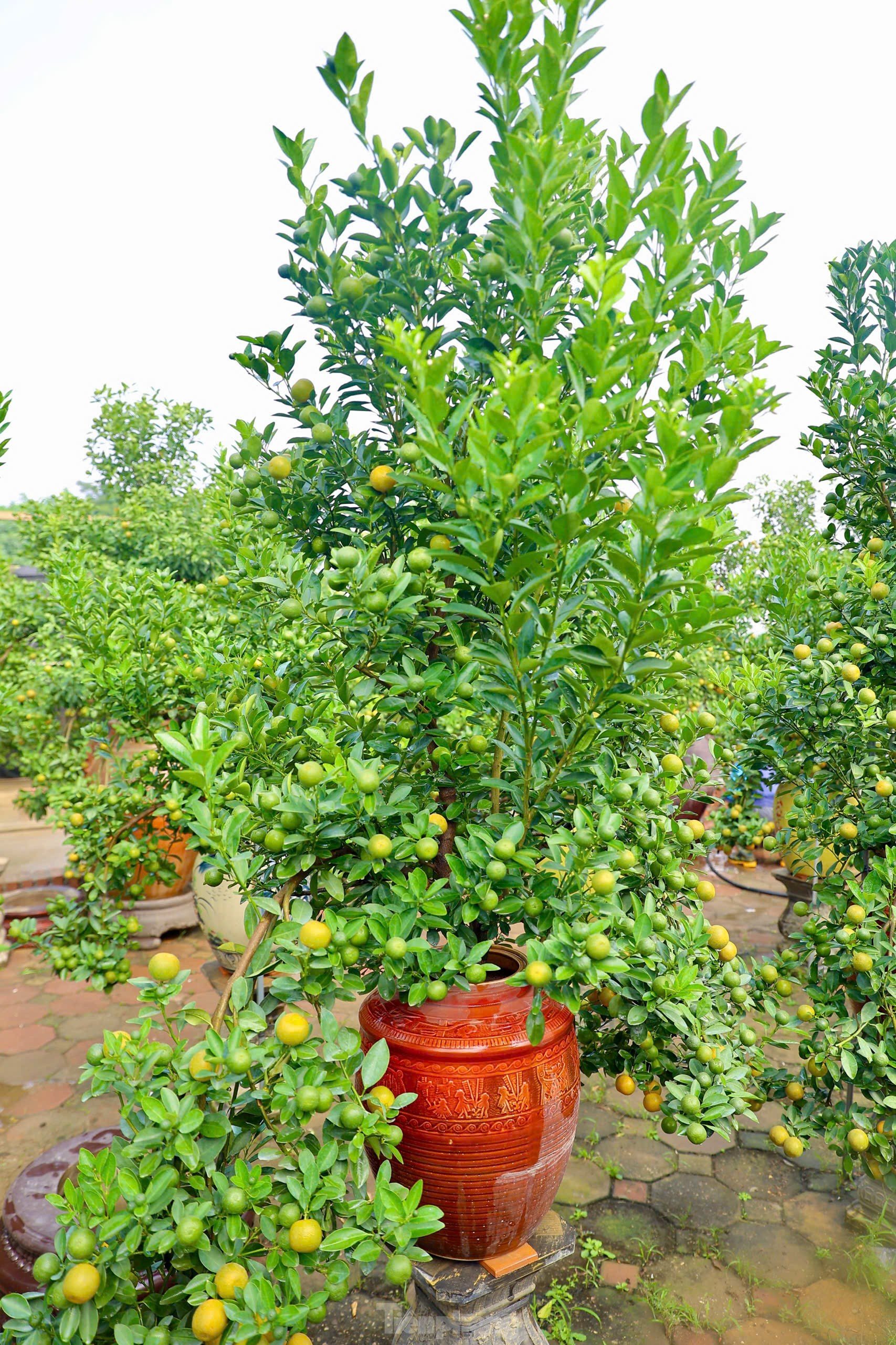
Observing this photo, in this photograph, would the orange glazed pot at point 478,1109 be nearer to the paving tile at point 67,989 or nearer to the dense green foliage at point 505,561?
the dense green foliage at point 505,561

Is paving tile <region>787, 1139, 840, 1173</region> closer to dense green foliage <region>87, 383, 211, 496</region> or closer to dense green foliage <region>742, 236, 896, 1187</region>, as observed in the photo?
dense green foliage <region>742, 236, 896, 1187</region>

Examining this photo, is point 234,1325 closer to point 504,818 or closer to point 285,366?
point 504,818

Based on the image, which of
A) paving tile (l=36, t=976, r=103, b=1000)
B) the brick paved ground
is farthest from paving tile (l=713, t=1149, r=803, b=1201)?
paving tile (l=36, t=976, r=103, b=1000)

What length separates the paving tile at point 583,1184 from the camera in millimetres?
2574

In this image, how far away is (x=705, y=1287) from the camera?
2.18 metres

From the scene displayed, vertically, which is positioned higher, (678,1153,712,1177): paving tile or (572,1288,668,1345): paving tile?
(572,1288,668,1345): paving tile

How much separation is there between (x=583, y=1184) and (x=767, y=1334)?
75 cm

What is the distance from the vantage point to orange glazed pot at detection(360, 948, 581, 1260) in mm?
1457

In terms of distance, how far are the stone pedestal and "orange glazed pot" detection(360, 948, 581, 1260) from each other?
0.05 m

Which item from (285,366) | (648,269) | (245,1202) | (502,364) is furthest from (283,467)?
(245,1202)

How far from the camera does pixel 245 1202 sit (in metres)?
1.10

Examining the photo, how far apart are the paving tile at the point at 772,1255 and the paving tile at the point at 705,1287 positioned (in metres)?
0.06

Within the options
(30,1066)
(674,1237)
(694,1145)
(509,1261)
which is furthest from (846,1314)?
(30,1066)

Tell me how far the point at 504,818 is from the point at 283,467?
83 centimetres
